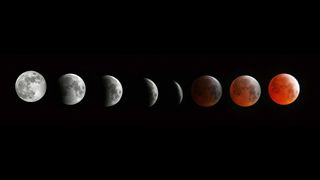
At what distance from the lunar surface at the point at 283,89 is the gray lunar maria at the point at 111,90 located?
11.6ft

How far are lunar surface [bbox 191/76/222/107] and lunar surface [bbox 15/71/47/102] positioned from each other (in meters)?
3.44

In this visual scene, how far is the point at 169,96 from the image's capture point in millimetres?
11586

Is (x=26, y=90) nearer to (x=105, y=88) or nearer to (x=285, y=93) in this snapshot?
(x=105, y=88)

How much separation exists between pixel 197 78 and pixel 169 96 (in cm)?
77

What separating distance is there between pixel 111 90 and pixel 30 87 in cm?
181

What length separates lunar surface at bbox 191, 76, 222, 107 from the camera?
11375 mm

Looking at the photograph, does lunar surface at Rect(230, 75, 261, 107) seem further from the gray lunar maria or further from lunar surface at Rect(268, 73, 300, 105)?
the gray lunar maria

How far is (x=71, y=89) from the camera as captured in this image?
36.5 feet

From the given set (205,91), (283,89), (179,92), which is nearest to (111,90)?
(179,92)

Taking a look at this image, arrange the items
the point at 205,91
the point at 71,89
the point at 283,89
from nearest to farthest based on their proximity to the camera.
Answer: the point at 71,89 → the point at 205,91 → the point at 283,89

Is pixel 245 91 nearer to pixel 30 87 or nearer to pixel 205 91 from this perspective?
pixel 205 91

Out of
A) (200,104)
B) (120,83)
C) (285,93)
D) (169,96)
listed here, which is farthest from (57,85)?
(285,93)

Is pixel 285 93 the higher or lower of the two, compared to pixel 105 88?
higher

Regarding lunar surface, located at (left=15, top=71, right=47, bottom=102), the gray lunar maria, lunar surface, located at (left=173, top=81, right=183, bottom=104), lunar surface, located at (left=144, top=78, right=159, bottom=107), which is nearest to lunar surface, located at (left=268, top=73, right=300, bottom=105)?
lunar surface, located at (left=173, top=81, right=183, bottom=104)
